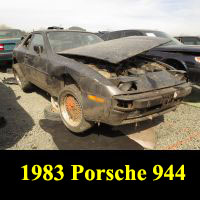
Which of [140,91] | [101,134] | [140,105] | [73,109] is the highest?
[140,91]

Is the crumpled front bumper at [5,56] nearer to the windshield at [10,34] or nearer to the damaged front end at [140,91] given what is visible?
the windshield at [10,34]

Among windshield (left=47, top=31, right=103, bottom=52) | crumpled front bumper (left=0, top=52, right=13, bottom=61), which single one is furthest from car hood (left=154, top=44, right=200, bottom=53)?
crumpled front bumper (left=0, top=52, right=13, bottom=61)

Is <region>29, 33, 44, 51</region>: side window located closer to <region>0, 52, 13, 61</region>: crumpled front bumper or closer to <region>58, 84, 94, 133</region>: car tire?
<region>58, 84, 94, 133</region>: car tire

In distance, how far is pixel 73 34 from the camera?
441 centimetres

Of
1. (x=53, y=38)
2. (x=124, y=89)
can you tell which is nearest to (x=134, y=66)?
(x=124, y=89)

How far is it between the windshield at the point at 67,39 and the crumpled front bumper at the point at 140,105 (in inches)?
74.1

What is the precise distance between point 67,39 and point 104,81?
1.95 m

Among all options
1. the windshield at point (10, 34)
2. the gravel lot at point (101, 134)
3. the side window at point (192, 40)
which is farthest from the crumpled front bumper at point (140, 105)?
the windshield at point (10, 34)

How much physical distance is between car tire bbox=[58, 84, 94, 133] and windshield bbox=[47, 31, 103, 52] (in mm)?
1011

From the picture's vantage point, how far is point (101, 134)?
343 centimetres

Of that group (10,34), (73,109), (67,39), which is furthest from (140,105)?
(10,34)

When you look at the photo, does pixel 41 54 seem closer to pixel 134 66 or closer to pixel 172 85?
pixel 134 66

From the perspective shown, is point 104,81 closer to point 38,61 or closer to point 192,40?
point 38,61

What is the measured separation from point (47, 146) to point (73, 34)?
2442 millimetres
